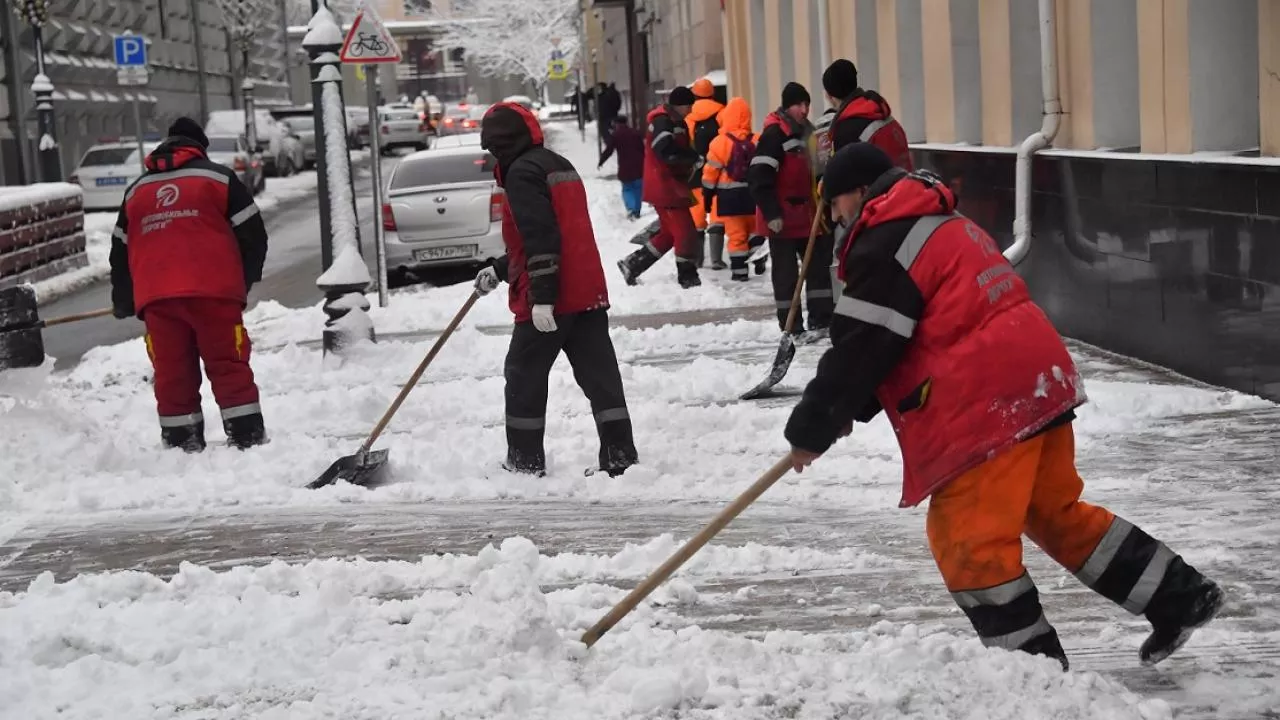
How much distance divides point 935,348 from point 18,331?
642 cm

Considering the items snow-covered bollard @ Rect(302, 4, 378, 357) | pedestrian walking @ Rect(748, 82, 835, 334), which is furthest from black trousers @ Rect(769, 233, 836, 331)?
snow-covered bollard @ Rect(302, 4, 378, 357)

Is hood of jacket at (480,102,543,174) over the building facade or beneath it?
beneath

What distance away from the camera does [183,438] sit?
29.1ft

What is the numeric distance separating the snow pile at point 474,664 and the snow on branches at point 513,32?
72.7m

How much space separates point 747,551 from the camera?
6.27 meters

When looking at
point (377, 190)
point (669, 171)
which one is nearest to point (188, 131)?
point (377, 190)

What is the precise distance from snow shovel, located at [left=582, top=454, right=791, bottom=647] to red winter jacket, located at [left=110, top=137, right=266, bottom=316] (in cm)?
426

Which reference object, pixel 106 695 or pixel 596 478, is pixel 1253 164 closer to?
pixel 596 478

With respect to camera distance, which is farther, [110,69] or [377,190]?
[110,69]

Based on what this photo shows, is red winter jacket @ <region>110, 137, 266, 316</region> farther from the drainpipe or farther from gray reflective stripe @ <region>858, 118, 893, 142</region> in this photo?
the drainpipe

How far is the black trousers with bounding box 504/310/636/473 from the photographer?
7859 millimetres

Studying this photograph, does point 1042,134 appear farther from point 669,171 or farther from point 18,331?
point 18,331

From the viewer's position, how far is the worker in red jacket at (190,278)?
8.66 meters

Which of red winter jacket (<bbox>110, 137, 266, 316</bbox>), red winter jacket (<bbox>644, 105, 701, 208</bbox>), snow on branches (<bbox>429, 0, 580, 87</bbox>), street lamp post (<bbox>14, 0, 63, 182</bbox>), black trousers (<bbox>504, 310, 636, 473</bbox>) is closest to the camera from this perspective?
black trousers (<bbox>504, 310, 636, 473</bbox>)
